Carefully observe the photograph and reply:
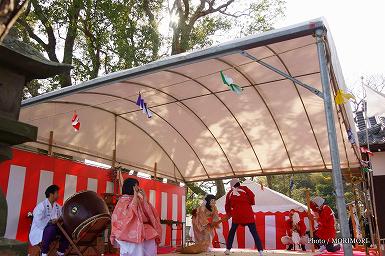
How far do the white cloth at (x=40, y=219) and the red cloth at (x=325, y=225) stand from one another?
6081 mm

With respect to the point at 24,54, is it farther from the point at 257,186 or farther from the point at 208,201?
the point at 257,186

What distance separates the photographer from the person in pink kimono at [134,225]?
449 centimetres

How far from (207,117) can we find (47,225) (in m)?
4.16

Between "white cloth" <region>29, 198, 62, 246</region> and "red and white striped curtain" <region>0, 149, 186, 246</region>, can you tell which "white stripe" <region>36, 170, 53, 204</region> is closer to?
"red and white striped curtain" <region>0, 149, 186, 246</region>

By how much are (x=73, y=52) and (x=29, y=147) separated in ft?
21.7

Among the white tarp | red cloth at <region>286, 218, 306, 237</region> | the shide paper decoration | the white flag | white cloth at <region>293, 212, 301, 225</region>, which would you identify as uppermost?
the white flag

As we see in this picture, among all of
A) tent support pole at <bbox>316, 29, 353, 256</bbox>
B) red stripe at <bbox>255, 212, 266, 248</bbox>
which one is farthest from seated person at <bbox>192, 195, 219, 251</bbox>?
tent support pole at <bbox>316, 29, 353, 256</bbox>

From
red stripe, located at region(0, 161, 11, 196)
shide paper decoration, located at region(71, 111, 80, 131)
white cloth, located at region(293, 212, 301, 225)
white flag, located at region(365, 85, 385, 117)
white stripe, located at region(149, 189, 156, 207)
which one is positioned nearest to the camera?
red stripe, located at region(0, 161, 11, 196)

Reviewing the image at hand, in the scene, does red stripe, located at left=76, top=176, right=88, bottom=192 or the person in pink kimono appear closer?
the person in pink kimono

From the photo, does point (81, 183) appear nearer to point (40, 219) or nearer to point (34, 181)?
point (34, 181)

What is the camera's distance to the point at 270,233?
12.2 metres

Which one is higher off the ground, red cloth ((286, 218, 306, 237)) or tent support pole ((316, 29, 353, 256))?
tent support pole ((316, 29, 353, 256))

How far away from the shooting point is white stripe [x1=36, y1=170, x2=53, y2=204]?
7180 mm

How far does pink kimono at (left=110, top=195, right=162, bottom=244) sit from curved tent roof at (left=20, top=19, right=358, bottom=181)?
1.77 m
